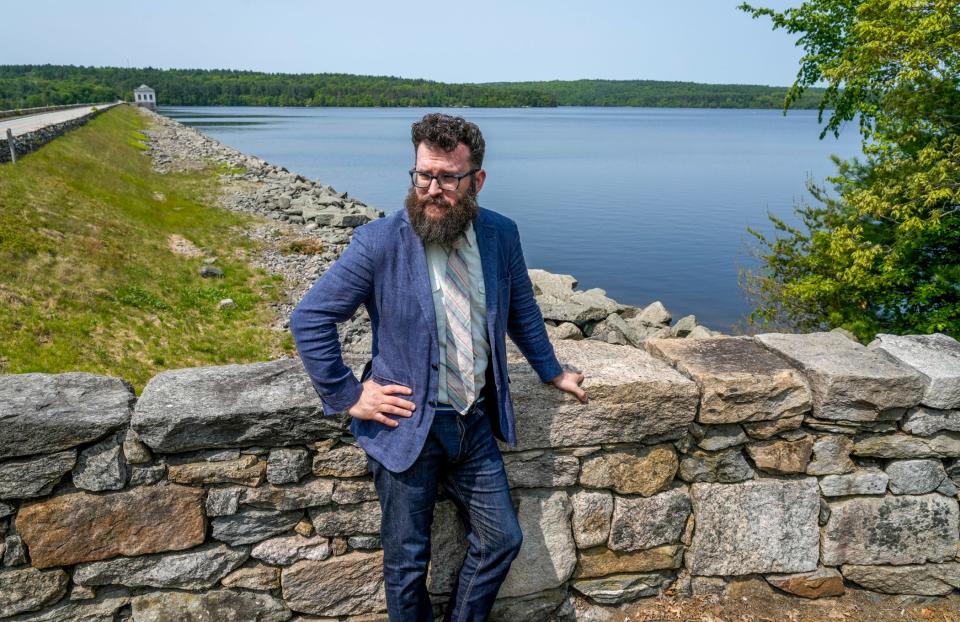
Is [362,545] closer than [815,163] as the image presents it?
Yes

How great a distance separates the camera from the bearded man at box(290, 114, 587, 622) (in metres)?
2.64

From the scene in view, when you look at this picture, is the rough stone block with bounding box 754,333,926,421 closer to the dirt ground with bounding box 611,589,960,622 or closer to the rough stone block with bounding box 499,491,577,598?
the dirt ground with bounding box 611,589,960,622

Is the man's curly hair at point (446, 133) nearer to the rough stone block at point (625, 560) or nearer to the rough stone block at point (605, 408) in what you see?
the rough stone block at point (605, 408)

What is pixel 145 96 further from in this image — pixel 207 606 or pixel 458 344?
pixel 458 344

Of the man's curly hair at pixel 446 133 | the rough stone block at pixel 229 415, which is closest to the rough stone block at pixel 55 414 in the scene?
the rough stone block at pixel 229 415

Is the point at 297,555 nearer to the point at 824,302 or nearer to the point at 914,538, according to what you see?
the point at 914,538

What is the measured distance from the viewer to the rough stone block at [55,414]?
8.77 ft

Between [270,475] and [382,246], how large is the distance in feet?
3.68

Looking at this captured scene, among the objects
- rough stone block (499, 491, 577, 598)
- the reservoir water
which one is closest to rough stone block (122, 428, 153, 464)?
rough stone block (499, 491, 577, 598)

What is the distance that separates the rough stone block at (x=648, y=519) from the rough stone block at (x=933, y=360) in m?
1.28

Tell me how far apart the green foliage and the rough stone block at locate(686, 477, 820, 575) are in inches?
234

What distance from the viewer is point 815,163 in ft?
146

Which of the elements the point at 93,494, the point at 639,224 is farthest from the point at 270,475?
the point at 639,224

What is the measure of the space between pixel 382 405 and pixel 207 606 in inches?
51.8
